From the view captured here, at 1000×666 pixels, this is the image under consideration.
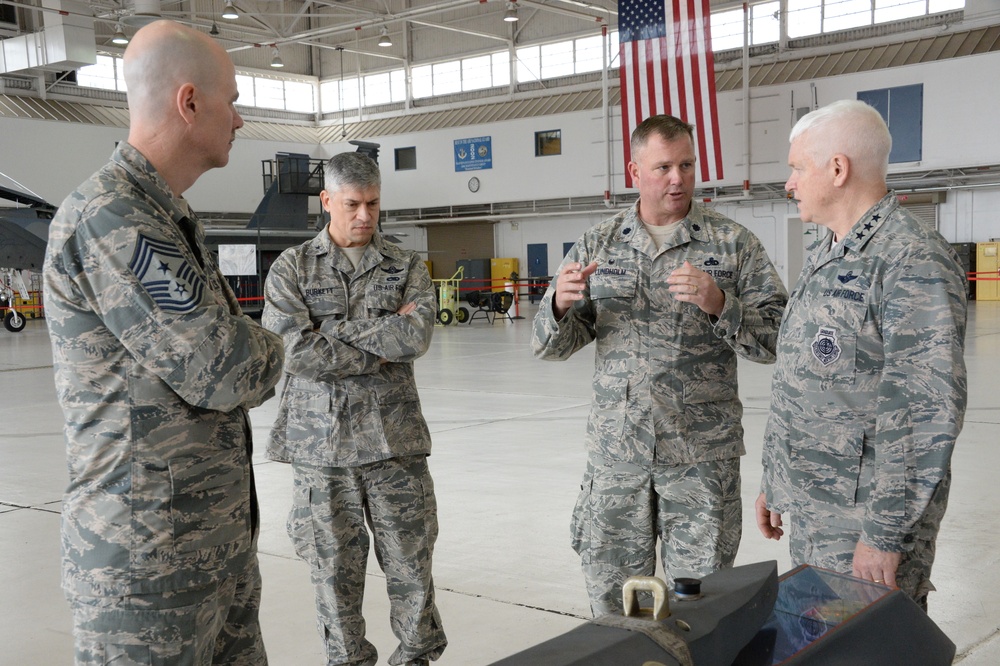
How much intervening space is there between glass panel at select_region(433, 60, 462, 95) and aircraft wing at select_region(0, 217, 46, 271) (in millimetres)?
16903

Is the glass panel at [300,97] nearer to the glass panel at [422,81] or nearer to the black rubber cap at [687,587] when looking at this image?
the glass panel at [422,81]

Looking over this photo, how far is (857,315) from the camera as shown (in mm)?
2168

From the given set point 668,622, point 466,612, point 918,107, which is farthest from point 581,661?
point 918,107

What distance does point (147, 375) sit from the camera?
177 cm

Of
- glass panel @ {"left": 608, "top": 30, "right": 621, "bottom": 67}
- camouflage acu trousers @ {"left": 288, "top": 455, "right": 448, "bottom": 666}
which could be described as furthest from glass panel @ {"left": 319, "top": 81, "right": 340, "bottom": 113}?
camouflage acu trousers @ {"left": 288, "top": 455, "right": 448, "bottom": 666}

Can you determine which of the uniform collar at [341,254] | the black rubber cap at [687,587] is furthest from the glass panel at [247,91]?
the black rubber cap at [687,587]

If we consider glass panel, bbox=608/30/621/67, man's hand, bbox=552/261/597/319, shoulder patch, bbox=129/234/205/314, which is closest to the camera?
shoulder patch, bbox=129/234/205/314

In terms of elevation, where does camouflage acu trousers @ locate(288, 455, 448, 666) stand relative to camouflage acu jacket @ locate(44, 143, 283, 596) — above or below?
below

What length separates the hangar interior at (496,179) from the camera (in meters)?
4.14

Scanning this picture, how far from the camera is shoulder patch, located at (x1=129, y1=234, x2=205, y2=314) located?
5.60 feet

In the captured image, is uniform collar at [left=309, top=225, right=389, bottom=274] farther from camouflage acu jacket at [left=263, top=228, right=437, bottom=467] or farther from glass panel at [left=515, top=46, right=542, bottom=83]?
glass panel at [left=515, top=46, right=542, bottom=83]

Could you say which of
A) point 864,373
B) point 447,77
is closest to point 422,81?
point 447,77

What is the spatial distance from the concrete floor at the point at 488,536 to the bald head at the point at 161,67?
226cm

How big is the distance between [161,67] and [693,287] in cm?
155
